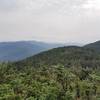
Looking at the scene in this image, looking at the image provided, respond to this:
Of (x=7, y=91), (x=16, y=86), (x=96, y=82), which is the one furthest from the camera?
(x=96, y=82)

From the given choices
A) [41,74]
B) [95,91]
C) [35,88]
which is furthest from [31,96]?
[41,74]

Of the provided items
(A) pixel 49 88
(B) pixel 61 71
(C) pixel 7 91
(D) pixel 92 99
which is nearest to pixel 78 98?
A: (D) pixel 92 99

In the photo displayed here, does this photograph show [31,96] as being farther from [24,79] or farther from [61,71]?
[61,71]

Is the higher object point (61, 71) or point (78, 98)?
point (61, 71)

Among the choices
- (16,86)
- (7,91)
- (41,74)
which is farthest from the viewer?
(41,74)

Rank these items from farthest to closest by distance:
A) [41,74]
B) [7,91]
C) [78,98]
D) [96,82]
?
[41,74] < [96,82] < [78,98] < [7,91]

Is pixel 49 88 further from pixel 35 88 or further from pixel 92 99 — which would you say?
pixel 92 99

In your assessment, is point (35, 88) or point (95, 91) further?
point (95, 91)

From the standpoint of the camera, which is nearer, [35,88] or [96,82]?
[35,88]

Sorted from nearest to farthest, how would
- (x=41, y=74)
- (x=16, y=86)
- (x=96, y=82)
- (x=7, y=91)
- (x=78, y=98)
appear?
(x=7, y=91) < (x=16, y=86) < (x=78, y=98) < (x=96, y=82) < (x=41, y=74)
